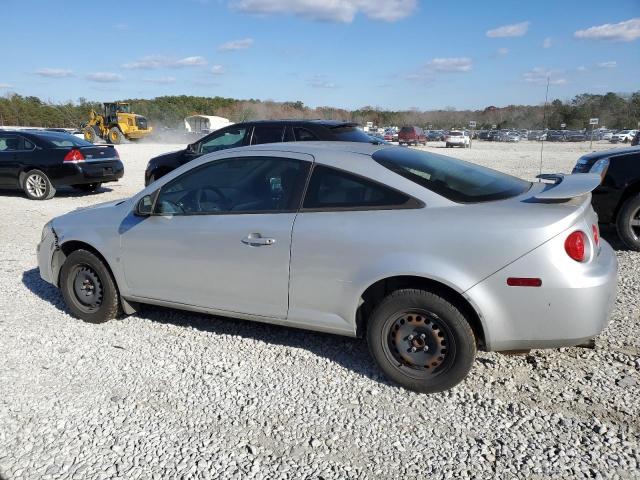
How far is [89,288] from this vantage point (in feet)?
15.1

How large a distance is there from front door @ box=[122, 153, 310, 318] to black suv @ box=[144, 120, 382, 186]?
432cm

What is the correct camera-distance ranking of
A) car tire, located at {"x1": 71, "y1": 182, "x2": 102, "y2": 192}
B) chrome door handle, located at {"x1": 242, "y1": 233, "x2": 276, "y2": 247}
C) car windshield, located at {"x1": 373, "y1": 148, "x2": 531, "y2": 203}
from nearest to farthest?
1. car windshield, located at {"x1": 373, "y1": 148, "x2": 531, "y2": 203}
2. chrome door handle, located at {"x1": 242, "y1": 233, "x2": 276, "y2": 247}
3. car tire, located at {"x1": 71, "y1": 182, "x2": 102, "y2": 192}

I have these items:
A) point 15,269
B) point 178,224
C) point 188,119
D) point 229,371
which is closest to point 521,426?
point 229,371

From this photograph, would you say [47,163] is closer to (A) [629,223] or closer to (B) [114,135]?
(A) [629,223]

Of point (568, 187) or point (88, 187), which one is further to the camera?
point (88, 187)

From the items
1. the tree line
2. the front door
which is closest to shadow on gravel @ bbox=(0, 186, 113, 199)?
the front door

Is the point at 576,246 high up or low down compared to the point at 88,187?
up

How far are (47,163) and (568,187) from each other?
36.8 ft

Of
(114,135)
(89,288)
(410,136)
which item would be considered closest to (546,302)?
(89,288)

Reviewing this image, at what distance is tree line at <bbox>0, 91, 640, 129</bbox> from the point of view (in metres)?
73.4

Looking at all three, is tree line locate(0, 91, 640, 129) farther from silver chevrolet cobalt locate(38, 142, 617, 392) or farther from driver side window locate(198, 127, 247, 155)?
silver chevrolet cobalt locate(38, 142, 617, 392)

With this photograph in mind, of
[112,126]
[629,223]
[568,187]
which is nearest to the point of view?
[568,187]

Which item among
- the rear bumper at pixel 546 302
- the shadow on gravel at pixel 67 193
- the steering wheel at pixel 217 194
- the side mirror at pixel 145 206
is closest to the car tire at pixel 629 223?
the rear bumper at pixel 546 302

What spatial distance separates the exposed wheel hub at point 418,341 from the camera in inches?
128
